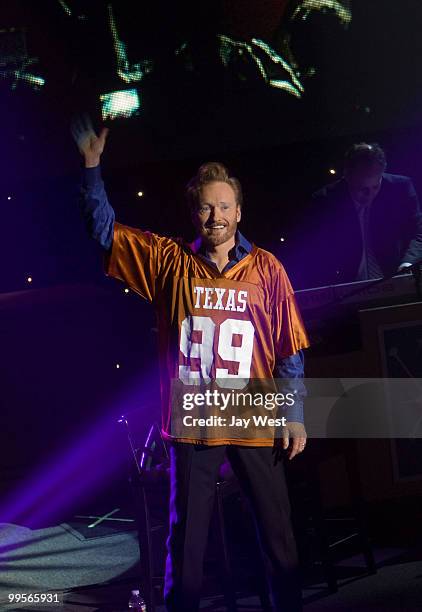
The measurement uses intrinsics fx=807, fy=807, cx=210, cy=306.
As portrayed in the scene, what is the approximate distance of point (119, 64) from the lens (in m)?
5.26

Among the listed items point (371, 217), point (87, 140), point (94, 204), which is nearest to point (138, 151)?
point (371, 217)

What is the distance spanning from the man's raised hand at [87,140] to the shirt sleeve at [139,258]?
25 centimetres

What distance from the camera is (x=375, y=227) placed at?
493cm

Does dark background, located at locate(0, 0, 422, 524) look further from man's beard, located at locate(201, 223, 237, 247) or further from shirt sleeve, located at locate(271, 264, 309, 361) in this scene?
shirt sleeve, located at locate(271, 264, 309, 361)

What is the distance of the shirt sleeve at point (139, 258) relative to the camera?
2822 millimetres

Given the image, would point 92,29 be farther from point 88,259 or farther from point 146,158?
point 88,259

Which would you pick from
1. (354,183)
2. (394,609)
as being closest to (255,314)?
(394,609)

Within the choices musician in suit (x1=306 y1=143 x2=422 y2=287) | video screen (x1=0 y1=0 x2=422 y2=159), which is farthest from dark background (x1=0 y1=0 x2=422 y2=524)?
musician in suit (x1=306 y1=143 x2=422 y2=287)

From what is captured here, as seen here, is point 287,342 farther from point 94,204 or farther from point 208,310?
point 94,204

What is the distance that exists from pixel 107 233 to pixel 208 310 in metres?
0.44

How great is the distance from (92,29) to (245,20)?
38.8 inches

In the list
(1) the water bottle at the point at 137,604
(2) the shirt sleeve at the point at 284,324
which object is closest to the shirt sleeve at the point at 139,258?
(2) the shirt sleeve at the point at 284,324

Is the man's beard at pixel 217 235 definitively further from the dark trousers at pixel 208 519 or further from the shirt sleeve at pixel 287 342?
the dark trousers at pixel 208 519

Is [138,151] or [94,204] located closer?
[94,204]
